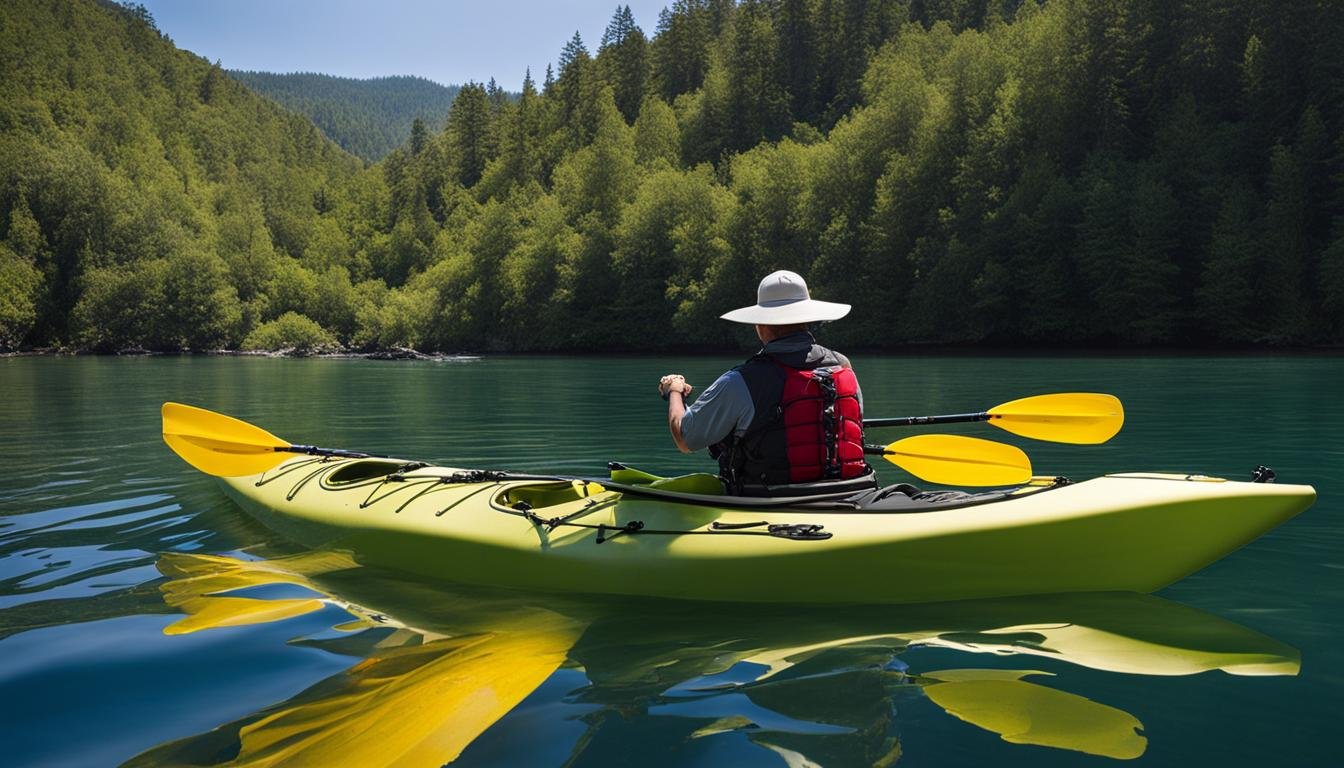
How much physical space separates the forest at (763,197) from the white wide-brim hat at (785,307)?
40.9m

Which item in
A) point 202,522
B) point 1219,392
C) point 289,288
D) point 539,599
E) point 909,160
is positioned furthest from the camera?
point 289,288

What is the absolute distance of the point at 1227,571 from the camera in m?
5.82

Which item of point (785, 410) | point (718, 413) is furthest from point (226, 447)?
point (785, 410)

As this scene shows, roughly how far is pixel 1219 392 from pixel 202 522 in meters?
18.6

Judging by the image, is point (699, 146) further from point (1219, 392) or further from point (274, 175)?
point (1219, 392)

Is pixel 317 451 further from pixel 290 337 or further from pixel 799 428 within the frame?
pixel 290 337

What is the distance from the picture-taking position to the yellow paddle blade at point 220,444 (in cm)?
756

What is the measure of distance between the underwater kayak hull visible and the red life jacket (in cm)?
21

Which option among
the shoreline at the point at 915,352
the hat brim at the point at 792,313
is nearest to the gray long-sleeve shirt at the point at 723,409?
the hat brim at the point at 792,313

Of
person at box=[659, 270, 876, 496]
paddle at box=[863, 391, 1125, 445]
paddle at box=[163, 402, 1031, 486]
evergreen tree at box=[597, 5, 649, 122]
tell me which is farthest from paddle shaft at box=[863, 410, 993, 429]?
evergreen tree at box=[597, 5, 649, 122]

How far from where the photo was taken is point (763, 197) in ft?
189

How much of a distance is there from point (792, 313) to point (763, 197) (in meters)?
53.8

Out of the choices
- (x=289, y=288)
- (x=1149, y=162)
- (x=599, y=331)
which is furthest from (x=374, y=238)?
(x=1149, y=162)

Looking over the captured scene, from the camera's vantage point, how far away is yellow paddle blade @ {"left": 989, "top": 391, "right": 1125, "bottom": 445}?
6309 mm
